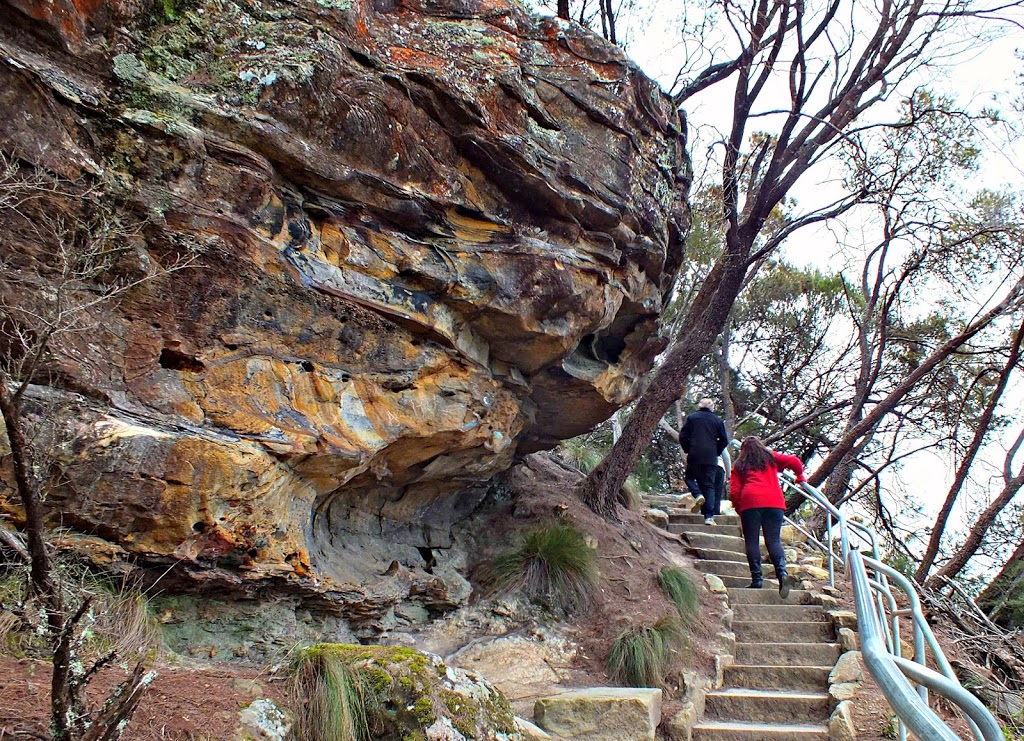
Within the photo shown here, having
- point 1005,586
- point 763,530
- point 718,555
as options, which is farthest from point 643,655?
point 1005,586

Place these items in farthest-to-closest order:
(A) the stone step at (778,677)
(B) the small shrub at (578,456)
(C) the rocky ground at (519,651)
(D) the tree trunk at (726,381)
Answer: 1. (D) the tree trunk at (726,381)
2. (B) the small shrub at (578,456)
3. (A) the stone step at (778,677)
4. (C) the rocky ground at (519,651)

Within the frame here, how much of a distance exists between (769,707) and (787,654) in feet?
4.03

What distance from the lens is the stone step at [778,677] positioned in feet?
21.8

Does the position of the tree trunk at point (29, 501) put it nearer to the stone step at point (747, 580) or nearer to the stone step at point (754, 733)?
the stone step at point (754, 733)

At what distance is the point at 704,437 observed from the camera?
31.1 feet

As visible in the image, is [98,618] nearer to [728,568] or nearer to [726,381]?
[728,568]

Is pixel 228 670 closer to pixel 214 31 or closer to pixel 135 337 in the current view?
pixel 135 337

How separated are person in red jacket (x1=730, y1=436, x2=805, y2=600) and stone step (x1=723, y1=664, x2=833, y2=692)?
1.33 meters

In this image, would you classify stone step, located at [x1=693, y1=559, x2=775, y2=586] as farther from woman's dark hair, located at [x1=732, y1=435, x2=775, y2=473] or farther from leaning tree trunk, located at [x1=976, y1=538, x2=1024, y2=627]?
leaning tree trunk, located at [x1=976, y1=538, x2=1024, y2=627]

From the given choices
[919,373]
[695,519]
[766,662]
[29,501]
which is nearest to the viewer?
[29,501]

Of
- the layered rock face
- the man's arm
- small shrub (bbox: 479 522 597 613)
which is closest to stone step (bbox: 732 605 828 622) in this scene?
small shrub (bbox: 479 522 597 613)

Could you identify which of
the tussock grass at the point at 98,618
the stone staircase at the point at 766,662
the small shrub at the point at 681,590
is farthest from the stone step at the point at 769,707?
the tussock grass at the point at 98,618

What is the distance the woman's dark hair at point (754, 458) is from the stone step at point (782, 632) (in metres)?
1.70

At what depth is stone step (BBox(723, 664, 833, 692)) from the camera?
21.8 ft
